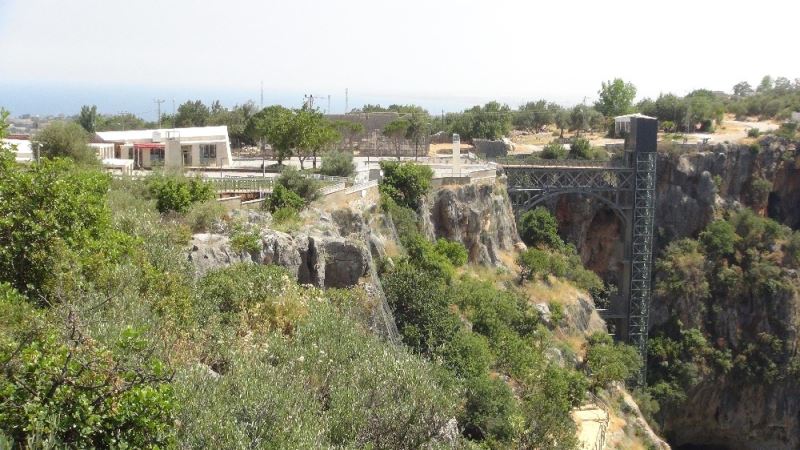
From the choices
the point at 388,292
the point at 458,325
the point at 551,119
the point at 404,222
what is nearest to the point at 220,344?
the point at 388,292

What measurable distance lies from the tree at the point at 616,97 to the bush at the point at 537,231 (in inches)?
1610

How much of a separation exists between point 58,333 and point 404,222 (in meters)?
24.7

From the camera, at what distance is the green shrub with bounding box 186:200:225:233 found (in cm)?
2558

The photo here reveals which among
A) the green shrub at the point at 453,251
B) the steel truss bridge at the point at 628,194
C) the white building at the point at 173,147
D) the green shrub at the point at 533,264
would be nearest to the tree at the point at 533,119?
the steel truss bridge at the point at 628,194

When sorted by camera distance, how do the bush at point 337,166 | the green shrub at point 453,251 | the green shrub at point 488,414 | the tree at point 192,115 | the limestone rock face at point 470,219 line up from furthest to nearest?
the tree at point 192,115, the limestone rock face at point 470,219, the bush at point 337,166, the green shrub at point 453,251, the green shrub at point 488,414

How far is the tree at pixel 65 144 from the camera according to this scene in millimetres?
33281

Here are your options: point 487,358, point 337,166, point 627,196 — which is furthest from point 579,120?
point 487,358

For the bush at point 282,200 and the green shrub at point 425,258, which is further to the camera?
the green shrub at point 425,258

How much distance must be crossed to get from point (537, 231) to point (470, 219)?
867cm

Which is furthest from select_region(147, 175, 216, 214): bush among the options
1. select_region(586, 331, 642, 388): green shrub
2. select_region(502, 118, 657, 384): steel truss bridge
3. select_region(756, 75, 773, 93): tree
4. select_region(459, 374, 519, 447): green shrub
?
select_region(756, 75, 773, 93): tree

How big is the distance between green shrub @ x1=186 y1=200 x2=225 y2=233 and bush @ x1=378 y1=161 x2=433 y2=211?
1455 centimetres

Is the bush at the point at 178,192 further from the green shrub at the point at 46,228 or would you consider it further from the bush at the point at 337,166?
the bush at the point at 337,166

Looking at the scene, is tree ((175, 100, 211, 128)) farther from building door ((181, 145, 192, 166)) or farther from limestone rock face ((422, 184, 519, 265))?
limestone rock face ((422, 184, 519, 265))

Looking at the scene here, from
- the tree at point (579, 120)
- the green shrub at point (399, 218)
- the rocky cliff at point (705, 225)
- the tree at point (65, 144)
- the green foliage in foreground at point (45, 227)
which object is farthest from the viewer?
the tree at point (579, 120)
